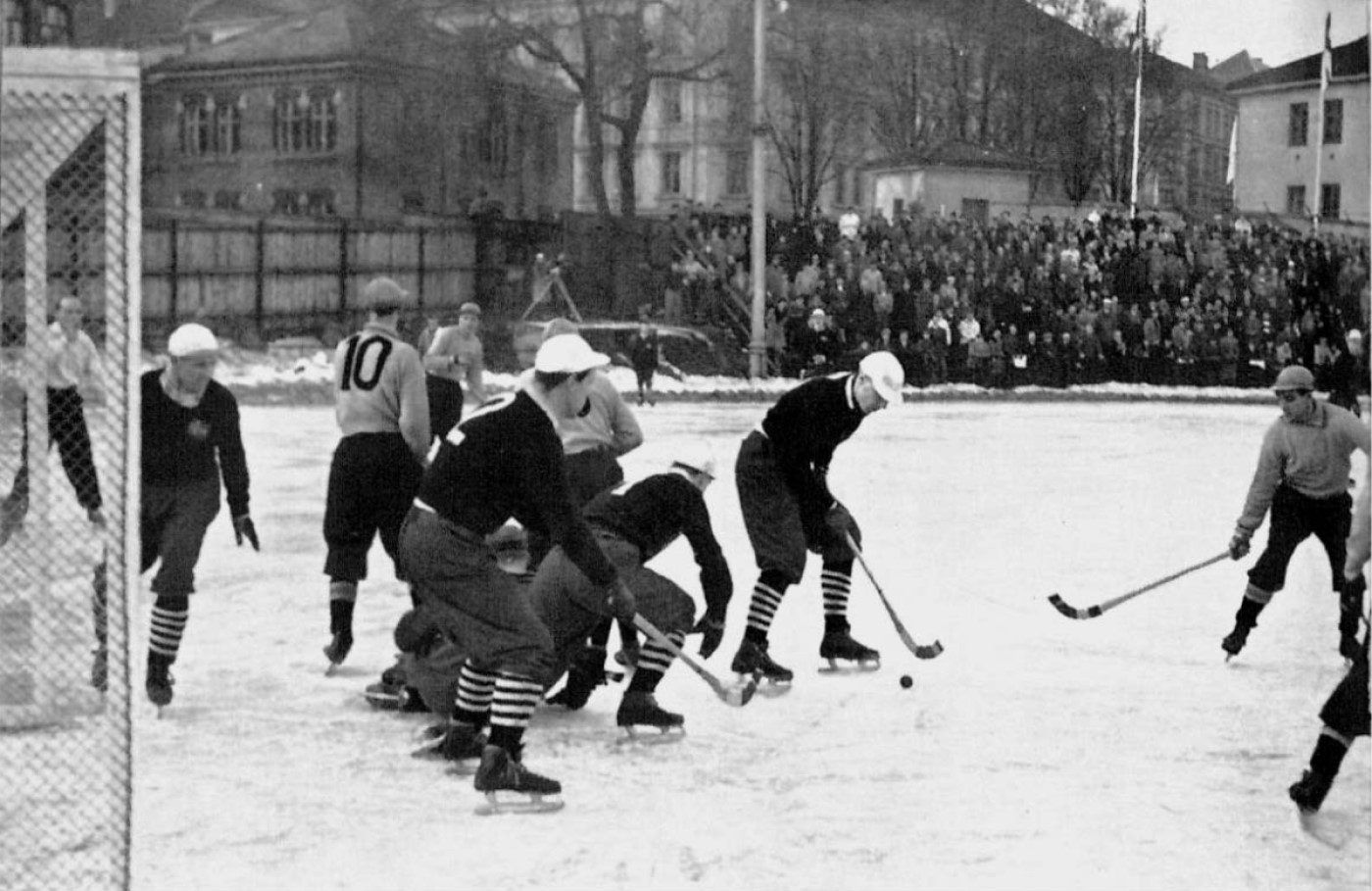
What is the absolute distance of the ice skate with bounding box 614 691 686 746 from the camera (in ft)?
20.5

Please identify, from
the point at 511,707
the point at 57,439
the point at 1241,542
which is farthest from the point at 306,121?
the point at 511,707

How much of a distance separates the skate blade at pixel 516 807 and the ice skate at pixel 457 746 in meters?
0.40

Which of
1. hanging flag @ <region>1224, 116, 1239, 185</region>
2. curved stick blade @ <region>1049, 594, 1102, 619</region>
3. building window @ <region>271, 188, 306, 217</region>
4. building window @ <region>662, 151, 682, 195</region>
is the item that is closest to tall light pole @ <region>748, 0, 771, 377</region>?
building window @ <region>662, 151, 682, 195</region>

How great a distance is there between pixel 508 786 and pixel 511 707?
0.24m

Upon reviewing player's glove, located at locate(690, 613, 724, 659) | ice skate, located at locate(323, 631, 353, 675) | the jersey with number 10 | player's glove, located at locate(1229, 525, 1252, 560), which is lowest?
ice skate, located at locate(323, 631, 353, 675)

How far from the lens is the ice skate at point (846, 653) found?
7.62 m

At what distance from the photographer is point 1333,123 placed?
261 inches

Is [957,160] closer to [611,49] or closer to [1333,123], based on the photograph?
[611,49]

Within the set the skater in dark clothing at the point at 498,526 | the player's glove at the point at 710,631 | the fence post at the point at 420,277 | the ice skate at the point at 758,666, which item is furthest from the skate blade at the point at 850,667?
the fence post at the point at 420,277

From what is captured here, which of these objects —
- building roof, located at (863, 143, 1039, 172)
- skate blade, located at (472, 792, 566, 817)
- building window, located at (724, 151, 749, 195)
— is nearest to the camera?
skate blade, located at (472, 792, 566, 817)

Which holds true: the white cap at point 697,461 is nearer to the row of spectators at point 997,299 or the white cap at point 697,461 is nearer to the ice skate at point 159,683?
the ice skate at point 159,683

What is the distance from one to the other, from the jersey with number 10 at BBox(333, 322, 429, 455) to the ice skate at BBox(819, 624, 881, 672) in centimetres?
197

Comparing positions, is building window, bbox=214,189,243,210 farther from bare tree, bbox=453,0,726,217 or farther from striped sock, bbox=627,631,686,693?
striped sock, bbox=627,631,686,693

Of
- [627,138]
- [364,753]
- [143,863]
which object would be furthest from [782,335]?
[143,863]
